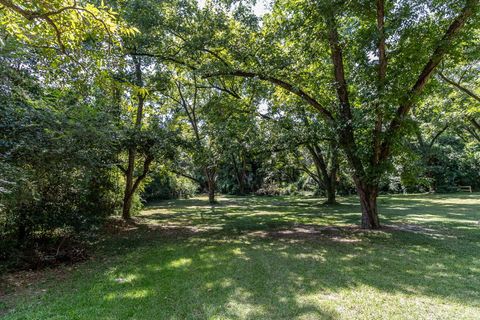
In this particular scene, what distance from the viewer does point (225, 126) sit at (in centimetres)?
1005

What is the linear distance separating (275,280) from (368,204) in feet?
15.3

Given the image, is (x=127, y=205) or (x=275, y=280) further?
(x=127, y=205)

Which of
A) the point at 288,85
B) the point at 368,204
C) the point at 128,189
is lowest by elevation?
the point at 368,204

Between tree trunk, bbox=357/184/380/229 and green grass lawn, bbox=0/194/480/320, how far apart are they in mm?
708

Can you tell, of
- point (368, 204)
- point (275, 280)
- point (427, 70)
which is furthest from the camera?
point (368, 204)

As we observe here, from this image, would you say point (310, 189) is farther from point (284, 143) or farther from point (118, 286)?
point (118, 286)

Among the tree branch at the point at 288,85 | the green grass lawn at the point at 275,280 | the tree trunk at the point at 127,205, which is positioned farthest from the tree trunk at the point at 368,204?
the tree trunk at the point at 127,205

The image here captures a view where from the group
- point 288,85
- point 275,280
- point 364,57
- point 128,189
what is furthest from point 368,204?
point 128,189

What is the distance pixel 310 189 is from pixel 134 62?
66.4ft

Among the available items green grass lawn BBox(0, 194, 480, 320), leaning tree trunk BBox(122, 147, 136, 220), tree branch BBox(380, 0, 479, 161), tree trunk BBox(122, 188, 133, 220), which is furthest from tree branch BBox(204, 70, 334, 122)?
tree trunk BBox(122, 188, 133, 220)

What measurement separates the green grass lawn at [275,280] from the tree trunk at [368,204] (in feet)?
2.32

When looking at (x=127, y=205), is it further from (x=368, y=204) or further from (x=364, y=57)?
(x=364, y=57)

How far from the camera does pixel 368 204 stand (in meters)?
7.34

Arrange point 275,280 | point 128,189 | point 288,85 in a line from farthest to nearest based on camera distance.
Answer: point 128,189
point 288,85
point 275,280
